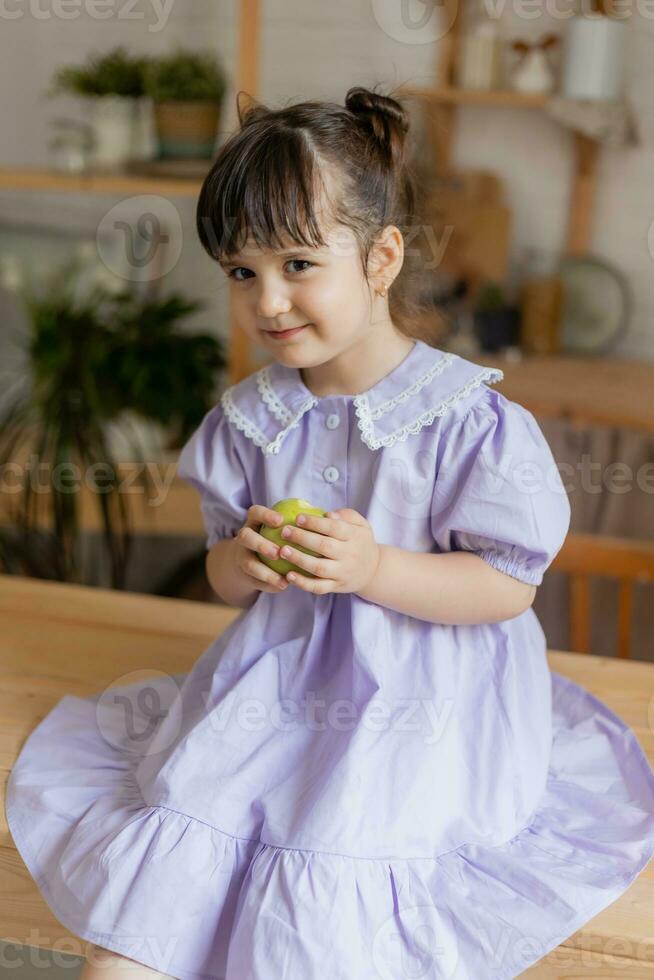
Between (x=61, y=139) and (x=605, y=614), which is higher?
(x=61, y=139)

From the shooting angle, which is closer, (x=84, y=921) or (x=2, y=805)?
(x=84, y=921)

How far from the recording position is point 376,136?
1096 millimetres

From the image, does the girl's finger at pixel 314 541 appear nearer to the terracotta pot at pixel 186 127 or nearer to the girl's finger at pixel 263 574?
the girl's finger at pixel 263 574

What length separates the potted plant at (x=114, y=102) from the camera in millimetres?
2422

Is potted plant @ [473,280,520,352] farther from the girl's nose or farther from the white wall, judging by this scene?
the girl's nose

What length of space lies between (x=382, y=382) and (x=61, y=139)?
1592 millimetres

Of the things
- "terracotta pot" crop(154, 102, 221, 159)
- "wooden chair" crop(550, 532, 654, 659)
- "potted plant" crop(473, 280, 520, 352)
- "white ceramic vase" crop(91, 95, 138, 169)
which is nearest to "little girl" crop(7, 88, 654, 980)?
"wooden chair" crop(550, 532, 654, 659)

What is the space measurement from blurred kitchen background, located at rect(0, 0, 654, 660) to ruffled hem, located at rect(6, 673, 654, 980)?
129 centimetres

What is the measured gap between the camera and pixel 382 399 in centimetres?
112

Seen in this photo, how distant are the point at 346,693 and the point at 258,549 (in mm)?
195

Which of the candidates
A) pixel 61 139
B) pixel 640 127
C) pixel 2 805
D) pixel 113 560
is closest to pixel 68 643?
pixel 2 805

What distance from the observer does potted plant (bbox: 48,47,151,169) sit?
242 cm

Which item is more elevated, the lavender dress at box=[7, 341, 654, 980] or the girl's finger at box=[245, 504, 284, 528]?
the girl's finger at box=[245, 504, 284, 528]

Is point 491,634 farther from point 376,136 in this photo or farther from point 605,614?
point 605,614
